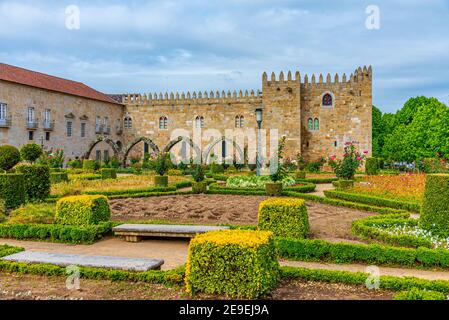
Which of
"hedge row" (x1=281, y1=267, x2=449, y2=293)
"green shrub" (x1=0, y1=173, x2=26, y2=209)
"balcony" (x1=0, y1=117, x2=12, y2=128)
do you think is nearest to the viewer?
"hedge row" (x1=281, y1=267, x2=449, y2=293)

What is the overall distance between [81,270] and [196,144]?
28066 millimetres

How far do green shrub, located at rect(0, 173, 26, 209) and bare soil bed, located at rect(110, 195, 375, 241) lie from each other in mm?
2321

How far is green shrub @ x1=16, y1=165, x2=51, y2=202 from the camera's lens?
1159 centimetres

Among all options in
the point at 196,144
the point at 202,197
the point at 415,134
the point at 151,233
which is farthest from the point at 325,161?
the point at 151,233

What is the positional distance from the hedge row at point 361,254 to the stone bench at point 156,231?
159cm

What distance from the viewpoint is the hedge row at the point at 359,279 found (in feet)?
15.2

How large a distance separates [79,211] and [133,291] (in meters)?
4.04

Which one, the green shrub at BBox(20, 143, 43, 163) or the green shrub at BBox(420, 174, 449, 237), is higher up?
the green shrub at BBox(20, 143, 43, 163)

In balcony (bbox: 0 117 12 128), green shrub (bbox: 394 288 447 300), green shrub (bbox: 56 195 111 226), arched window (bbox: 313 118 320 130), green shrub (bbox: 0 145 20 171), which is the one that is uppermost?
arched window (bbox: 313 118 320 130)

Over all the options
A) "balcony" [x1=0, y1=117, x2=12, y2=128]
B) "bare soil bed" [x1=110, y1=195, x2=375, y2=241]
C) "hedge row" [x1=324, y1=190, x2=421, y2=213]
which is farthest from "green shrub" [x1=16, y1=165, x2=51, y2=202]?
"balcony" [x1=0, y1=117, x2=12, y2=128]

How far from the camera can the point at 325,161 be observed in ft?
93.4

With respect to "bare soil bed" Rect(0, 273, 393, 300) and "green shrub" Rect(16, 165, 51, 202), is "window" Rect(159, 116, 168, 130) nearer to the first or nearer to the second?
"green shrub" Rect(16, 165, 51, 202)

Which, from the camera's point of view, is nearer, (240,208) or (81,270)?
(81,270)
